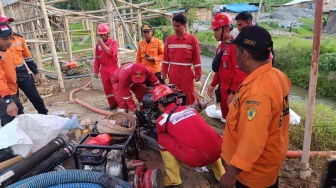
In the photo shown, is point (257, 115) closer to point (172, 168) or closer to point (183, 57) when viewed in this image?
point (172, 168)

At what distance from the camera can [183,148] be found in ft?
8.80

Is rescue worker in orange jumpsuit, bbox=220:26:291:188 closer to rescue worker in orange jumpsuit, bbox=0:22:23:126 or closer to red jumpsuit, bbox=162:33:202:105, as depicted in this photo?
red jumpsuit, bbox=162:33:202:105

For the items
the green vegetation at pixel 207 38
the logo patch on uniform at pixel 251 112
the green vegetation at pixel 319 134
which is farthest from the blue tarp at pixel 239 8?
the logo patch on uniform at pixel 251 112

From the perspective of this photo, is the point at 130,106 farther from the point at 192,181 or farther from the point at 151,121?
the point at 192,181

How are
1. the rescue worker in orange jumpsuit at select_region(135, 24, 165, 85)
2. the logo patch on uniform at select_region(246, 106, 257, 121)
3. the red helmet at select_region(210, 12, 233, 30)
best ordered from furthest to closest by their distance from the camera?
1. the rescue worker in orange jumpsuit at select_region(135, 24, 165, 85)
2. the red helmet at select_region(210, 12, 233, 30)
3. the logo patch on uniform at select_region(246, 106, 257, 121)

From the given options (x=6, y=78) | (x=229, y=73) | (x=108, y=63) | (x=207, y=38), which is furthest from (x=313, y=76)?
(x=207, y=38)

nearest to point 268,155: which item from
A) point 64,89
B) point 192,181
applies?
point 192,181

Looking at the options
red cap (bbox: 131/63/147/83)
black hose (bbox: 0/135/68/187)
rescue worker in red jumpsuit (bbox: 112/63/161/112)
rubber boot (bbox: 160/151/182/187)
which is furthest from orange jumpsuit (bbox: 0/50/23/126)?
rubber boot (bbox: 160/151/182/187)

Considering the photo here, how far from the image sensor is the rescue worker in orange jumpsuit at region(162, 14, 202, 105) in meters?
4.62

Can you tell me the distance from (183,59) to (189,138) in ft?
7.74

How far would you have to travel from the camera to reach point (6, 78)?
3.79 metres

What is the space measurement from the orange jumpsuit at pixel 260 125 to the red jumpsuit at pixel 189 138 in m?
0.68

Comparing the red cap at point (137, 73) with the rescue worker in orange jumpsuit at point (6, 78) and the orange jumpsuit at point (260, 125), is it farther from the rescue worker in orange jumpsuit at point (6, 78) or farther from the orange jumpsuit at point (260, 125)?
the orange jumpsuit at point (260, 125)

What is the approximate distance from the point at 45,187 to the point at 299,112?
4.98 meters
